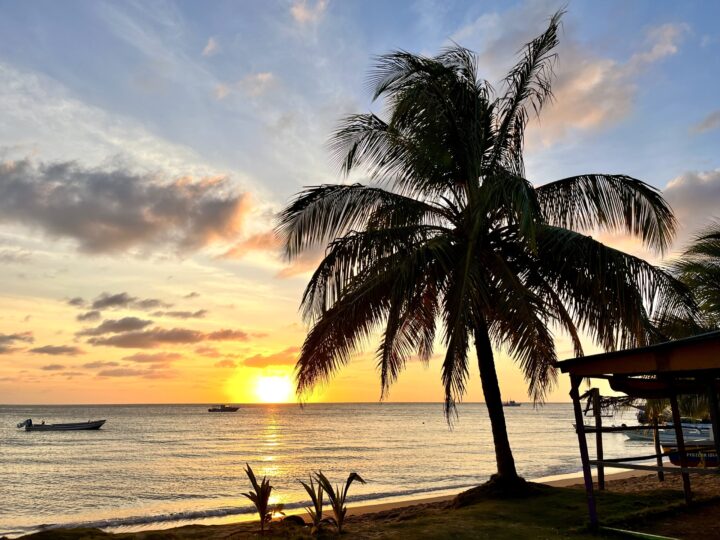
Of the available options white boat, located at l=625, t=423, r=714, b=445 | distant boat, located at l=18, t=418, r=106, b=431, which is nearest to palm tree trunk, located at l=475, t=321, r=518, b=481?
white boat, located at l=625, t=423, r=714, b=445

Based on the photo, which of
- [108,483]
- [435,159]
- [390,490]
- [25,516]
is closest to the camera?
[435,159]

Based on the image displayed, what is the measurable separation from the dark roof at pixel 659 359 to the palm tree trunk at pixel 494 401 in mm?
3019

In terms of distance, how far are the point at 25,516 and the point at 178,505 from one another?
544cm

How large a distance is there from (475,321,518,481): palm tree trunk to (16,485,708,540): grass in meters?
0.75

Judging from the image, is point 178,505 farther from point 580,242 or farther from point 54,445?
point 54,445

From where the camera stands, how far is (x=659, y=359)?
7355mm

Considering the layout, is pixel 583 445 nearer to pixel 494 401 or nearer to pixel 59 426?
pixel 494 401

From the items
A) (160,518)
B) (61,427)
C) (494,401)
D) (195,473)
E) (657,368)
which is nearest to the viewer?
(657,368)

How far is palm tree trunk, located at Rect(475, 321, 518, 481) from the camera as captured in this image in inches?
466

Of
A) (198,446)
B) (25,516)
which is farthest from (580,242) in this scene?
(198,446)

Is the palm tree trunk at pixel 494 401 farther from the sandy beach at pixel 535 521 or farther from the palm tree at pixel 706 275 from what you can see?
the palm tree at pixel 706 275

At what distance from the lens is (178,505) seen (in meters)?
23.5

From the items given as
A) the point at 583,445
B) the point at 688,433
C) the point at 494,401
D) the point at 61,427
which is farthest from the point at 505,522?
the point at 61,427

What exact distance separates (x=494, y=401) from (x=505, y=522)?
287 cm
